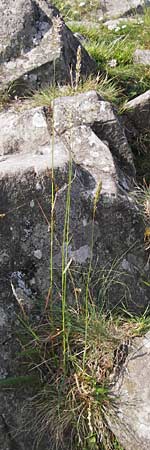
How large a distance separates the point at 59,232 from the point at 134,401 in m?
1.29

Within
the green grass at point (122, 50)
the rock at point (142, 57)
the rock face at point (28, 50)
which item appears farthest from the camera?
the rock at point (142, 57)

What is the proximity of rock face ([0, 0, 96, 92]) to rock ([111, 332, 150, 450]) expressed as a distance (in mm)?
3435

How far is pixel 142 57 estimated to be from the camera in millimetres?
7965

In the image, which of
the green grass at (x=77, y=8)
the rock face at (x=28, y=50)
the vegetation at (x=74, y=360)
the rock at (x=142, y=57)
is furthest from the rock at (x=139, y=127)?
the green grass at (x=77, y=8)

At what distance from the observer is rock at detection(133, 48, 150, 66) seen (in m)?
7.82

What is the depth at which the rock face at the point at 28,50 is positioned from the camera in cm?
654

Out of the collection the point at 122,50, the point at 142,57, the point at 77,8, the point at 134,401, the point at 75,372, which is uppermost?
the point at 77,8

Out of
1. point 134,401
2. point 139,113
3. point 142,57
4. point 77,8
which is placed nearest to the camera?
point 134,401

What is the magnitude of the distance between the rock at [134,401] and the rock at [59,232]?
0.53m

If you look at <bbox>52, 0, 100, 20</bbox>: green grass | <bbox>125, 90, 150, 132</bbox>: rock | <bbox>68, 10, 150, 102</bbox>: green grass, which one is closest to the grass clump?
<bbox>125, 90, 150, 132</bbox>: rock

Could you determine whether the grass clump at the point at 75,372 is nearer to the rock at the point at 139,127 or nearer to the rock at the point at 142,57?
the rock at the point at 139,127

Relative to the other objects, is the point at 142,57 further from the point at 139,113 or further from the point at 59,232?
the point at 59,232

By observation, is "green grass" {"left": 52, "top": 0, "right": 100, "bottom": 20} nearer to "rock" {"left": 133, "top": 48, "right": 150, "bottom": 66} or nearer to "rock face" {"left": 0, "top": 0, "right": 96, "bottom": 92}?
"rock" {"left": 133, "top": 48, "right": 150, "bottom": 66}

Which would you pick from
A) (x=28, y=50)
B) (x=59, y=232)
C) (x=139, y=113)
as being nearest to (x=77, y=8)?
(x=28, y=50)
